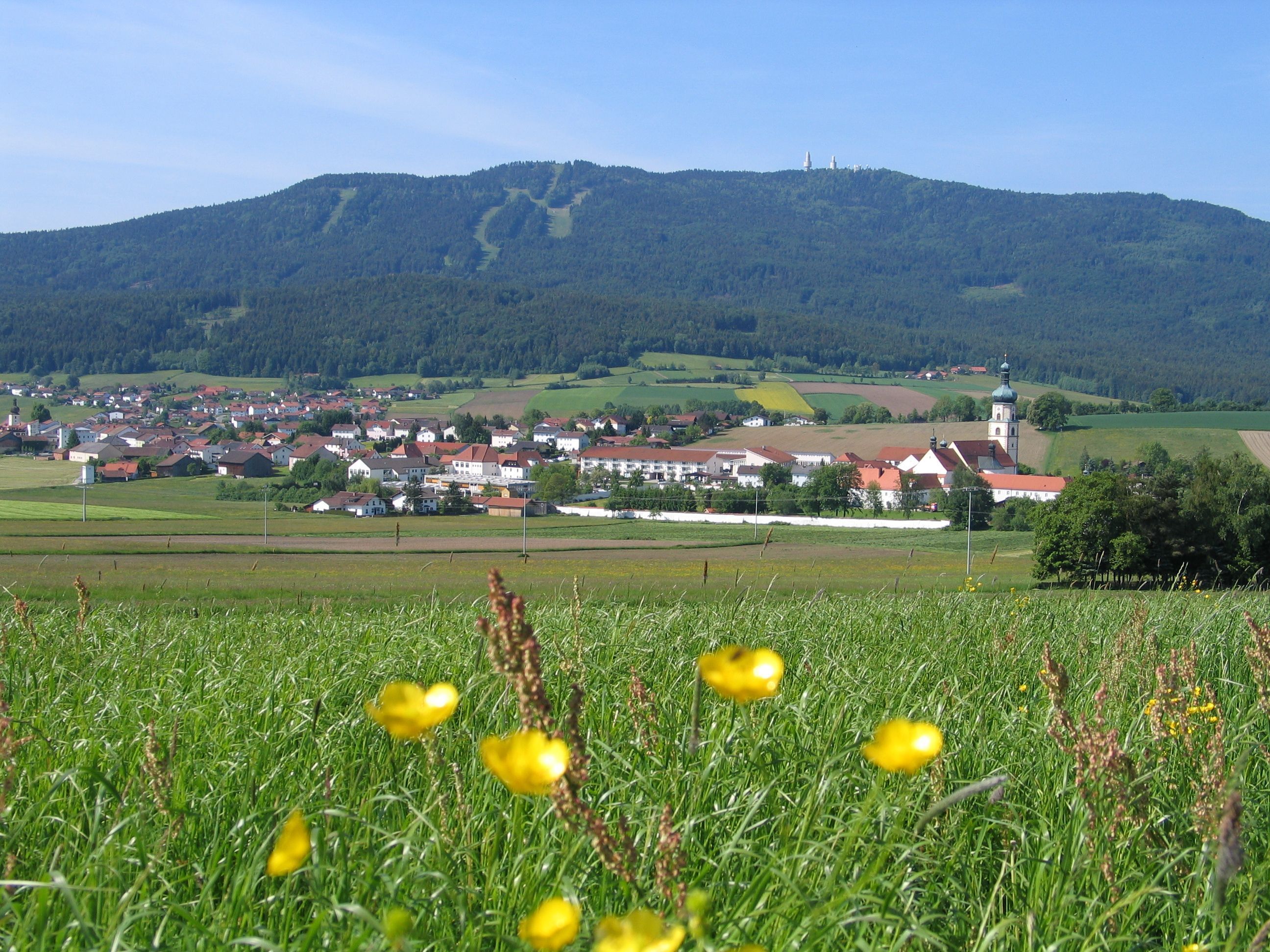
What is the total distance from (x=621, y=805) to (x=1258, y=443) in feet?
372

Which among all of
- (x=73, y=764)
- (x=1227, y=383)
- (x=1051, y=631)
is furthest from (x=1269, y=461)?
(x=1227, y=383)

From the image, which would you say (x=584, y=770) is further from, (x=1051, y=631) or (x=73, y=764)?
(x=1051, y=631)

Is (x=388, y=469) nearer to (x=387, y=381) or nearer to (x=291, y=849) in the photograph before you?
(x=291, y=849)

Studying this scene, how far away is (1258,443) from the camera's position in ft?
325

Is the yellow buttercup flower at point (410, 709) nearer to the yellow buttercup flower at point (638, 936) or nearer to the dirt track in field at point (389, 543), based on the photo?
the yellow buttercup flower at point (638, 936)

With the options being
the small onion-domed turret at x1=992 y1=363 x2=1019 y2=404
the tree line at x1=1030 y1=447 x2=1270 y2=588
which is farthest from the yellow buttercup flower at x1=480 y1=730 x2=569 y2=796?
the small onion-domed turret at x1=992 y1=363 x2=1019 y2=404

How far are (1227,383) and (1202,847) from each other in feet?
722

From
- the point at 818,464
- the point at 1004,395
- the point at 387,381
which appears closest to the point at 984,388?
the point at 1004,395

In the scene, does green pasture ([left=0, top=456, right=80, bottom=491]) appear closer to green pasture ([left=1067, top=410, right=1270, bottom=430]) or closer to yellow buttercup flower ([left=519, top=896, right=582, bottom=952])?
yellow buttercup flower ([left=519, top=896, right=582, bottom=952])

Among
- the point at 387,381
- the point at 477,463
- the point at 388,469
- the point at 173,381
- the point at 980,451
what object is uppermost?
the point at 387,381

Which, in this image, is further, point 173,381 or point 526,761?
point 173,381

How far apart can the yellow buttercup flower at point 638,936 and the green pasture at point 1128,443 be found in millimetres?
101500

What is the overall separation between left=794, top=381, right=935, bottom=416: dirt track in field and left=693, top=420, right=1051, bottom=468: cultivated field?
73.0 ft

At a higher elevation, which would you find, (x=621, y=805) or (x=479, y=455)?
(x=621, y=805)
